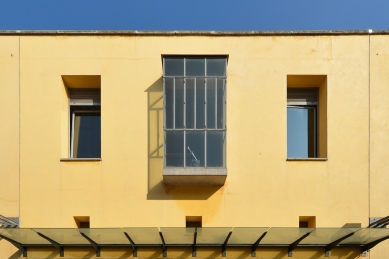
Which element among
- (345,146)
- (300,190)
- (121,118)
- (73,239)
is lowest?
(73,239)

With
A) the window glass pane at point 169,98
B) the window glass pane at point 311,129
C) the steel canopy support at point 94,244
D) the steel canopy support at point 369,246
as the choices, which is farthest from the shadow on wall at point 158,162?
the steel canopy support at point 369,246

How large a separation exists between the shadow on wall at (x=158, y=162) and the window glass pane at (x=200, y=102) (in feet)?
3.40

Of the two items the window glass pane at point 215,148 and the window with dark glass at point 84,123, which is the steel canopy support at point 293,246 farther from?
the window with dark glass at point 84,123

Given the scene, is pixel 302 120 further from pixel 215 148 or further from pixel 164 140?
pixel 164 140

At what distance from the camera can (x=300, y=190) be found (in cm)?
1054

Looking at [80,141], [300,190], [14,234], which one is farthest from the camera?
[80,141]

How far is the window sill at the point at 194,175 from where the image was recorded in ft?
32.8

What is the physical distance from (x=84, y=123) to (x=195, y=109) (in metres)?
3.35

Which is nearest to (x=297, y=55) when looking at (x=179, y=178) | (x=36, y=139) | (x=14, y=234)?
(x=179, y=178)

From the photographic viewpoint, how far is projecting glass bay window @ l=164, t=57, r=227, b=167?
399 inches

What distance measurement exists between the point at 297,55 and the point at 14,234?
26.5 feet

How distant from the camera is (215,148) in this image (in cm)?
1016

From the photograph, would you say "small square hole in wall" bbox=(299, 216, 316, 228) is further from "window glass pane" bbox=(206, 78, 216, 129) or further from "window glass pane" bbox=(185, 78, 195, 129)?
"window glass pane" bbox=(185, 78, 195, 129)

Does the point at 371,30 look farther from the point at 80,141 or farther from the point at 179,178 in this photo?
the point at 80,141
